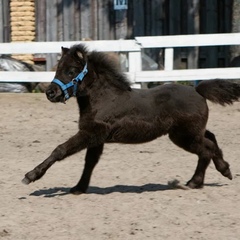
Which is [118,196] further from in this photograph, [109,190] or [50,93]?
[50,93]

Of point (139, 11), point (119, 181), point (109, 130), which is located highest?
point (139, 11)

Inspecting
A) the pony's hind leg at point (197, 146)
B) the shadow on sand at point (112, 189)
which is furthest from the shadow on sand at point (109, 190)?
the pony's hind leg at point (197, 146)

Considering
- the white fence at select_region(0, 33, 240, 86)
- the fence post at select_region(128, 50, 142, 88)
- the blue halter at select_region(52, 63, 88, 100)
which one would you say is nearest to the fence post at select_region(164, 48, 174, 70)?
the white fence at select_region(0, 33, 240, 86)

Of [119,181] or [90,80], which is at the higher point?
[90,80]

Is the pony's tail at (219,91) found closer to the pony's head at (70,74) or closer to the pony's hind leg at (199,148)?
the pony's hind leg at (199,148)

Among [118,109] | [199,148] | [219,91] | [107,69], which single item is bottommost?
[199,148]

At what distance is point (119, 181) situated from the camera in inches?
332

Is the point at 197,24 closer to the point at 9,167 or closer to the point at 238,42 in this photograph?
the point at 238,42

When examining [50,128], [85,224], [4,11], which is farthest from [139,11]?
[85,224]

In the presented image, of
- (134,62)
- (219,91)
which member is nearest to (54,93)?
(219,91)

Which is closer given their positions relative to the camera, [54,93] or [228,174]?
[54,93]

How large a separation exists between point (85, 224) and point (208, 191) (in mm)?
1715

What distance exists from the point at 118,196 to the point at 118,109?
84 centimetres

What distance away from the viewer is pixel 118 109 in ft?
24.7
